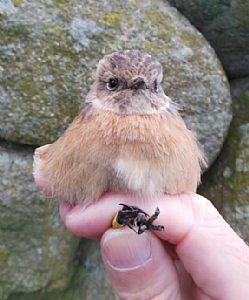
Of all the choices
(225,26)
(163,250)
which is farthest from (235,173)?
(163,250)

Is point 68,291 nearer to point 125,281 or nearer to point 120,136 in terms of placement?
point 125,281

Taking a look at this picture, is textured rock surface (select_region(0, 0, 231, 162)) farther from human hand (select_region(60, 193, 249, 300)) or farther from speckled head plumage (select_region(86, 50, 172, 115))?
human hand (select_region(60, 193, 249, 300))

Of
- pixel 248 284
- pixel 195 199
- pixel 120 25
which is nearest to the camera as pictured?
pixel 248 284

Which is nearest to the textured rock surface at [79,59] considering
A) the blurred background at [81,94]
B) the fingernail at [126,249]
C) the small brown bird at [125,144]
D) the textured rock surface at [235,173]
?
the blurred background at [81,94]

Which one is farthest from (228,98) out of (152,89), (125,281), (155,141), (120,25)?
(125,281)

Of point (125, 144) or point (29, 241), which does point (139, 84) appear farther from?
point (29, 241)

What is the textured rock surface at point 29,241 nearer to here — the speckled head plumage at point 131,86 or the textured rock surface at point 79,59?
the textured rock surface at point 79,59
